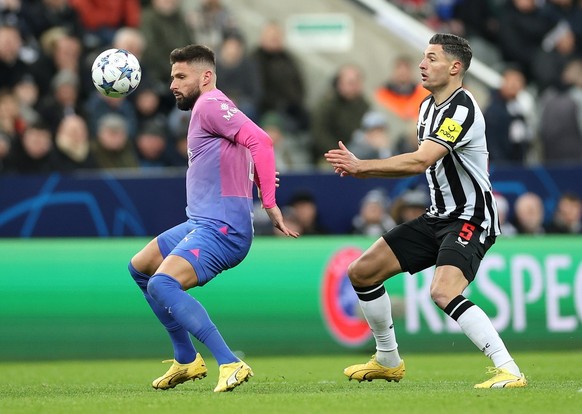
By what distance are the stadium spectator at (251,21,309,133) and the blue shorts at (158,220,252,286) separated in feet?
28.7

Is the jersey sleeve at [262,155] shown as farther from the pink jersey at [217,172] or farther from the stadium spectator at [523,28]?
the stadium spectator at [523,28]

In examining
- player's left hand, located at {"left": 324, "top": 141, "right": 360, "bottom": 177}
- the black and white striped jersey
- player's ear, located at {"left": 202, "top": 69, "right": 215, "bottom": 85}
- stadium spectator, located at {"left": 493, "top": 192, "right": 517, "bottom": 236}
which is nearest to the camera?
player's left hand, located at {"left": 324, "top": 141, "right": 360, "bottom": 177}

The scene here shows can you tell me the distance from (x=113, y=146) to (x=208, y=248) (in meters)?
6.92

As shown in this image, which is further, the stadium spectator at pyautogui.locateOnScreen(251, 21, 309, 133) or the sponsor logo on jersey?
the stadium spectator at pyautogui.locateOnScreen(251, 21, 309, 133)

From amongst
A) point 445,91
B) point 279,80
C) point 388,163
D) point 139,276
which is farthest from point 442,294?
point 279,80

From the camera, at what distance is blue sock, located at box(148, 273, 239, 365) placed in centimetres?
842

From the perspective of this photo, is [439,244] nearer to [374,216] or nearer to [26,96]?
[374,216]

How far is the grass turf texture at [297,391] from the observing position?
299 inches

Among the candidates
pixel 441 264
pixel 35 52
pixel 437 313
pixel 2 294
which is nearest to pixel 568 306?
pixel 437 313

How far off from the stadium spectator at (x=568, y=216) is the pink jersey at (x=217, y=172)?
7.02 meters

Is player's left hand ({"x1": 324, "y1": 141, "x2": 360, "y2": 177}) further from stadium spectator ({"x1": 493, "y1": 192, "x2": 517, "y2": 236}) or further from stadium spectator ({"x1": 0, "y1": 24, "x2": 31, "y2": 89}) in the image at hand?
stadium spectator ({"x1": 0, "y1": 24, "x2": 31, "y2": 89})

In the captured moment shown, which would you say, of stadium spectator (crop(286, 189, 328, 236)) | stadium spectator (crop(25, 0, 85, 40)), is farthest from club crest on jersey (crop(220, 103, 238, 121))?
stadium spectator (crop(25, 0, 85, 40))

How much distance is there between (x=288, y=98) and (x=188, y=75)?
8.71 metres

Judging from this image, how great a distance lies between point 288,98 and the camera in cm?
1764
